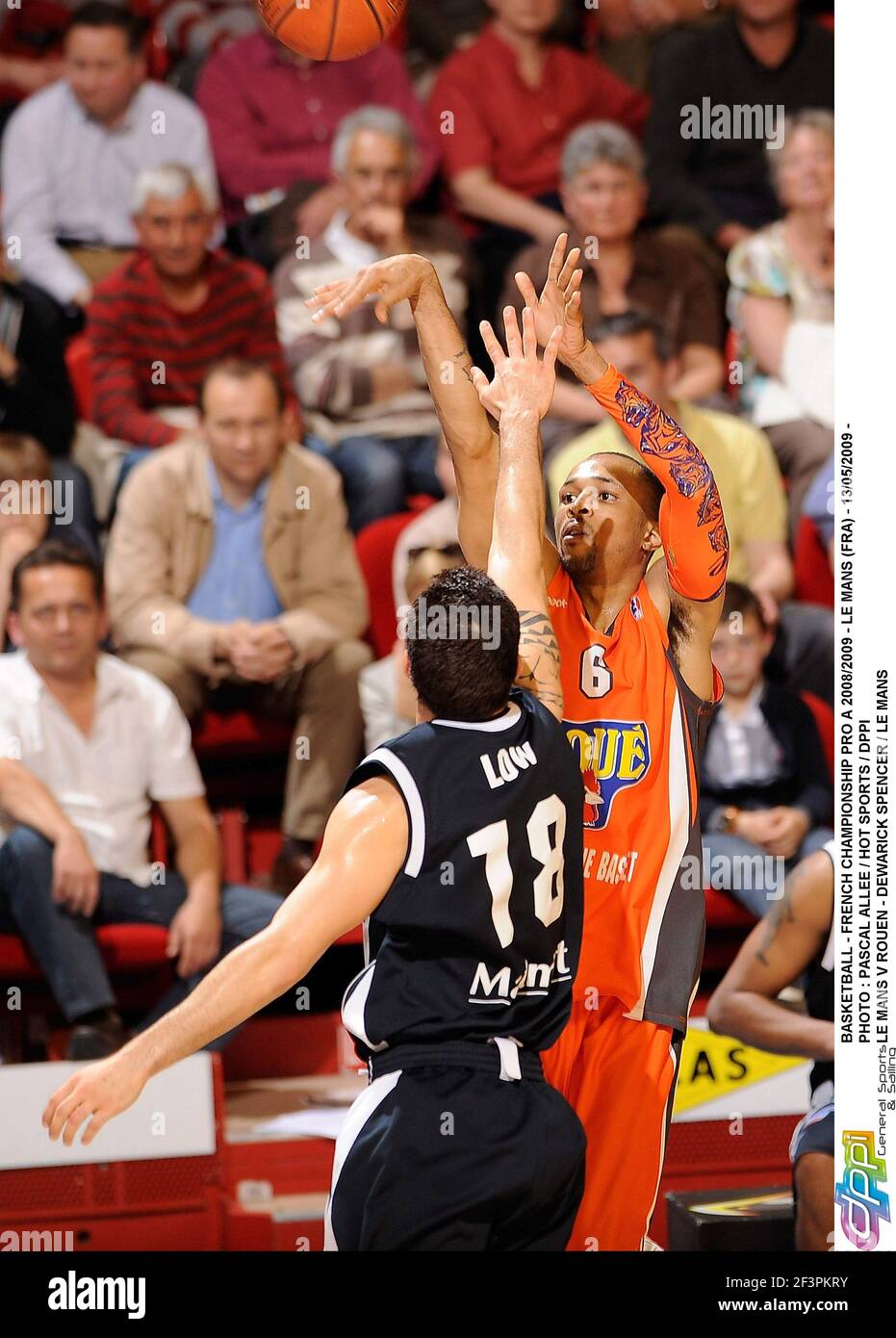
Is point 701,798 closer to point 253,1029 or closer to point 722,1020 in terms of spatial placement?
point 722,1020

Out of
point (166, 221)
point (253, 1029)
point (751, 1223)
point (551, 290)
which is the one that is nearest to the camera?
point (551, 290)

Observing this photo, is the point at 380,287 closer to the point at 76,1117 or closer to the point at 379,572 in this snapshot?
the point at 76,1117

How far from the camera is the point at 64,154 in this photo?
6.77 metres

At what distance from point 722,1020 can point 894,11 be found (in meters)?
2.79

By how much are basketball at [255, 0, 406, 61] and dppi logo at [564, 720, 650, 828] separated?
1969mm

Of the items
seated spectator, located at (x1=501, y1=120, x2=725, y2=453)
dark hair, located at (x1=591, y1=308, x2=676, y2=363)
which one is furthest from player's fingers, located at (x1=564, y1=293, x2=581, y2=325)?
seated spectator, located at (x1=501, y1=120, x2=725, y2=453)

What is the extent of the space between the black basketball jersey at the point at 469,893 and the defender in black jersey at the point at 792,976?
174 cm

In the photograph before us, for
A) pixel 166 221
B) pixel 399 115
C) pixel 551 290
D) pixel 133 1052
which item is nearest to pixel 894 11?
pixel 551 290

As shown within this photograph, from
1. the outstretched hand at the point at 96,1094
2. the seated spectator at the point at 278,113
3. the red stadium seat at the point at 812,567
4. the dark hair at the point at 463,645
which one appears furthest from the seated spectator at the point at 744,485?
the outstretched hand at the point at 96,1094

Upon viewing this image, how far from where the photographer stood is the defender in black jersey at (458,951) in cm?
313

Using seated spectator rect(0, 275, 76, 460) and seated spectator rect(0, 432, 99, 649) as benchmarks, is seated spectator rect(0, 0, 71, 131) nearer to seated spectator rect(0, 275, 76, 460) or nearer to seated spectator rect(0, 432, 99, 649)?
seated spectator rect(0, 275, 76, 460)

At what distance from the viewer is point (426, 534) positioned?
591cm

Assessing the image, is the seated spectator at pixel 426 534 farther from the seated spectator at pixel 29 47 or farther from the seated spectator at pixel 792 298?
the seated spectator at pixel 29 47

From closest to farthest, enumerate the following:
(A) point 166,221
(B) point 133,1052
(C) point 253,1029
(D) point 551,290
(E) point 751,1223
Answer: (B) point 133,1052 → (D) point 551,290 → (E) point 751,1223 → (C) point 253,1029 → (A) point 166,221
